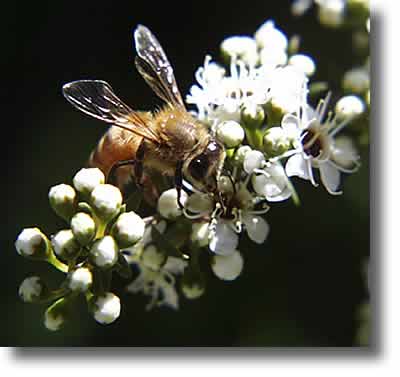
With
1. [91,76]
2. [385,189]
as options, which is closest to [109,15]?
[91,76]

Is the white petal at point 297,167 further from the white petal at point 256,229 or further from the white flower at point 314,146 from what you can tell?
the white petal at point 256,229

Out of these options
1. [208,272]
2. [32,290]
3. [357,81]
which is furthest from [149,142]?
[357,81]

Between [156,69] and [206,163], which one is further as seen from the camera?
[156,69]

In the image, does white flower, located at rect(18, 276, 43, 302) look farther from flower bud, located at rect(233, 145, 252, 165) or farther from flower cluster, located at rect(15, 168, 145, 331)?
flower bud, located at rect(233, 145, 252, 165)

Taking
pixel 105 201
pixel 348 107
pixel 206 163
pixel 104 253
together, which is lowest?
pixel 104 253

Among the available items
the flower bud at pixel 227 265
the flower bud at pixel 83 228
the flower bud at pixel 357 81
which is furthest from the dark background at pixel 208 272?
the flower bud at pixel 83 228

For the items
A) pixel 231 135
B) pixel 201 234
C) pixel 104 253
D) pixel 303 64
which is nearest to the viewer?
pixel 104 253

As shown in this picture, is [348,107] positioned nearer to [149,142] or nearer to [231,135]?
[231,135]

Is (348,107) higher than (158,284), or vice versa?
(348,107)
